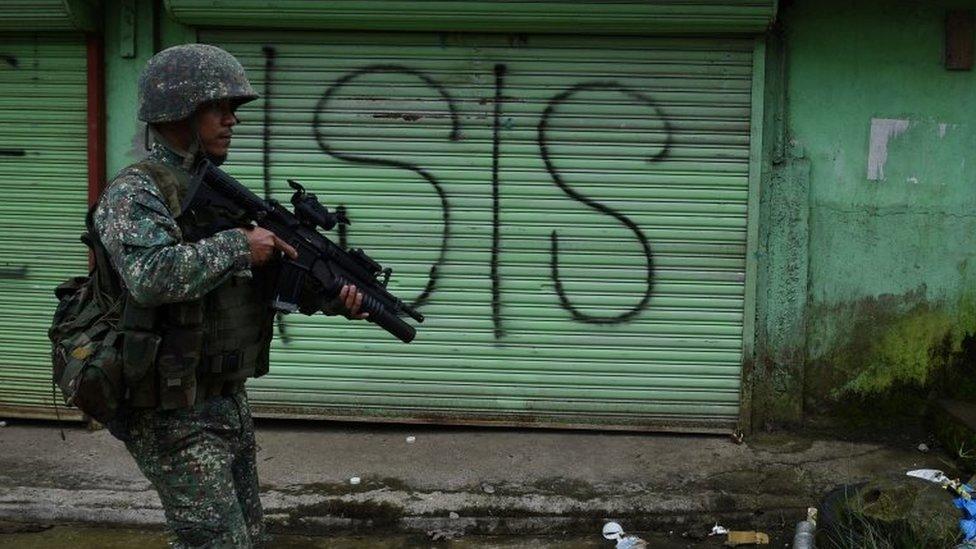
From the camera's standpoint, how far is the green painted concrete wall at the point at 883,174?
567cm

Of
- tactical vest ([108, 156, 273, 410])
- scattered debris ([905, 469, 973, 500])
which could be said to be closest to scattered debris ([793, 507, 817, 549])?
scattered debris ([905, 469, 973, 500])

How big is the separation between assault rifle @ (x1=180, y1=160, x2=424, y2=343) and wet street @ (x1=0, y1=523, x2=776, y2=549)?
1.65 metres

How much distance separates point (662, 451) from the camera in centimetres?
562

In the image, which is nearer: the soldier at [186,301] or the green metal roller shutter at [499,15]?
the soldier at [186,301]

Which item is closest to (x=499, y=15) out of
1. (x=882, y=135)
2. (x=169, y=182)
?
(x=882, y=135)

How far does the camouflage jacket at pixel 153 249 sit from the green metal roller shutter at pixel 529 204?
294cm

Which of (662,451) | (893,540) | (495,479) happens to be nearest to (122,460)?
(495,479)

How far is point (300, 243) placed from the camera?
10.6 ft

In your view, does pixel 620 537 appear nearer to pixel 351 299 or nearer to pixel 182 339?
pixel 351 299

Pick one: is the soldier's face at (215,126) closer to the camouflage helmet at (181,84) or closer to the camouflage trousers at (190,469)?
the camouflage helmet at (181,84)

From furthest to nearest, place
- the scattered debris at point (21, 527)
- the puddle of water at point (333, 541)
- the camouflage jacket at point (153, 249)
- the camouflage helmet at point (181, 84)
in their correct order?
the scattered debris at point (21, 527) → the puddle of water at point (333, 541) → the camouflage helmet at point (181, 84) → the camouflage jacket at point (153, 249)

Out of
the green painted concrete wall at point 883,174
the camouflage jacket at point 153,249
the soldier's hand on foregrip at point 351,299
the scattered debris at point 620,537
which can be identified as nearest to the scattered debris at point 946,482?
the green painted concrete wall at point 883,174

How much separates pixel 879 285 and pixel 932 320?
1.20ft

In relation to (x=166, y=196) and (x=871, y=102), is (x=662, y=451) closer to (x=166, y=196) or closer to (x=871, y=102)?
(x=871, y=102)
